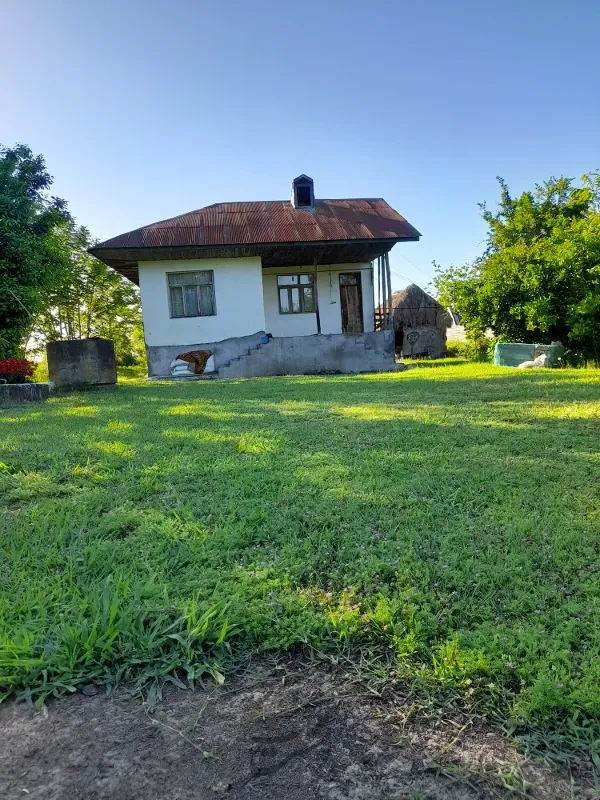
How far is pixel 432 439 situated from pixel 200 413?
299 centimetres

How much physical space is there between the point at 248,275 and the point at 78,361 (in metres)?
6.92

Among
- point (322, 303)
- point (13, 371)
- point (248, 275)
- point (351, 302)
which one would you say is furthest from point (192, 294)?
point (13, 371)

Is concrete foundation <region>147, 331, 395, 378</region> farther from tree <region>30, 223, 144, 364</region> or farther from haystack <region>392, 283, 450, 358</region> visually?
tree <region>30, 223, 144, 364</region>

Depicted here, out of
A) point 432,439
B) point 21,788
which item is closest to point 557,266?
point 432,439

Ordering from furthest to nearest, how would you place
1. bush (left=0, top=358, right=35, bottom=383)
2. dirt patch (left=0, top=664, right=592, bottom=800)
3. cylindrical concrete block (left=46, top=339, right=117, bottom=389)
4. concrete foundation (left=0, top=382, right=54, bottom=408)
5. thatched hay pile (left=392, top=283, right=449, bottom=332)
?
thatched hay pile (left=392, top=283, right=449, bottom=332), cylindrical concrete block (left=46, top=339, right=117, bottom=389), bush (left=0, top=358, right=35, bottom=383), concrete foundation (left=0, top=382, right=54, bottom=408), dirt patch (left=0, top=664, right=592, bottom=800)

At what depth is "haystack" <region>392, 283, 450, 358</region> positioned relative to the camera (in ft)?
58.3

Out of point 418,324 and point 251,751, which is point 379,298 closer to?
point 418,324

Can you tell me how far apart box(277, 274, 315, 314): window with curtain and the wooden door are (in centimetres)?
117

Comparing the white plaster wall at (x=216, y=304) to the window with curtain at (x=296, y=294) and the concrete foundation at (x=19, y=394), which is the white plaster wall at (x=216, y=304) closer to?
the window with curtain at (x=296, y=294)

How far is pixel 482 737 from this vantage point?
1.22m

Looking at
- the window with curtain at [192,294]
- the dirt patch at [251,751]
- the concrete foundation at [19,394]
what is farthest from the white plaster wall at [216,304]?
the dirt patch at [251,751]

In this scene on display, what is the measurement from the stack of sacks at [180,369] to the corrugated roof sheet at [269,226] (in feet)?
10.8

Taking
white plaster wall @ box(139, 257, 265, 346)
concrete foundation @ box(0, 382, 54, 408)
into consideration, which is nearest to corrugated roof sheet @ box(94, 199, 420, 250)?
white plaster wall @ box(139, 257, 265, 346)

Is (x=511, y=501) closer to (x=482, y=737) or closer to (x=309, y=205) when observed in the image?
(x=482, y=737)
